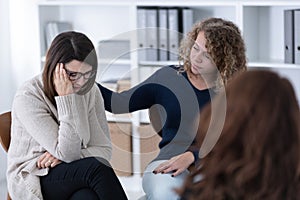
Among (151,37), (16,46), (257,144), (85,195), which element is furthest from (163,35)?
(257,144)

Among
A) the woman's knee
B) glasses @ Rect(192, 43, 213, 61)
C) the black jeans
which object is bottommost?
the woman's knee

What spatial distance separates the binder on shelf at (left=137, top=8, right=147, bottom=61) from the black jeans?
4.08 ft

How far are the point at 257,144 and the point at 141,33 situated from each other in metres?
2.54

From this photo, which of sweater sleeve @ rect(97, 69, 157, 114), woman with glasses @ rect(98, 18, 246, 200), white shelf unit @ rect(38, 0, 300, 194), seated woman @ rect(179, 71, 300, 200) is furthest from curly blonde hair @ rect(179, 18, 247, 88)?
seated woman @ rect(179, 71, 300, 200)

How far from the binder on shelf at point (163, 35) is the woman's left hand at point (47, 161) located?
1.21 meters

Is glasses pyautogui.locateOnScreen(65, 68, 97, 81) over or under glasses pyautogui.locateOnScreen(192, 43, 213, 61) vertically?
under

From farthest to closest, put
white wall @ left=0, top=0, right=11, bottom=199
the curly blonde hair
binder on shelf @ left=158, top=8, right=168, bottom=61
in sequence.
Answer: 1. white wall @ left=0, top=0, right=11, bottom=199
2. binder on shelf @ left=158, top=8, right=168, bottom=61
3. the curly blonde hair

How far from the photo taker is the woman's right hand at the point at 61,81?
2.49 metres

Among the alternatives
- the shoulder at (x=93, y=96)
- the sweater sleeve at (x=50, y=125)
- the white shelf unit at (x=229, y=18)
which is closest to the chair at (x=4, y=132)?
the sweater sleeve at (x=50, y=125)

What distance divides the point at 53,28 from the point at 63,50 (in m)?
1.50

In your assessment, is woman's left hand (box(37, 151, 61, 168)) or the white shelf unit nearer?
woman's left hand (box(37, 151, 61, 168))

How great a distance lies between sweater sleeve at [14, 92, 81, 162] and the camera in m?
2.48

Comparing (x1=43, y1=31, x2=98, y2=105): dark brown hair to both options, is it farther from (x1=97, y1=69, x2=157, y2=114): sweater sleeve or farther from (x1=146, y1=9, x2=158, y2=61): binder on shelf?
(x1=146, y1=9, x2=158, y2=61): binder on shelf

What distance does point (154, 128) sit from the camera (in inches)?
107
